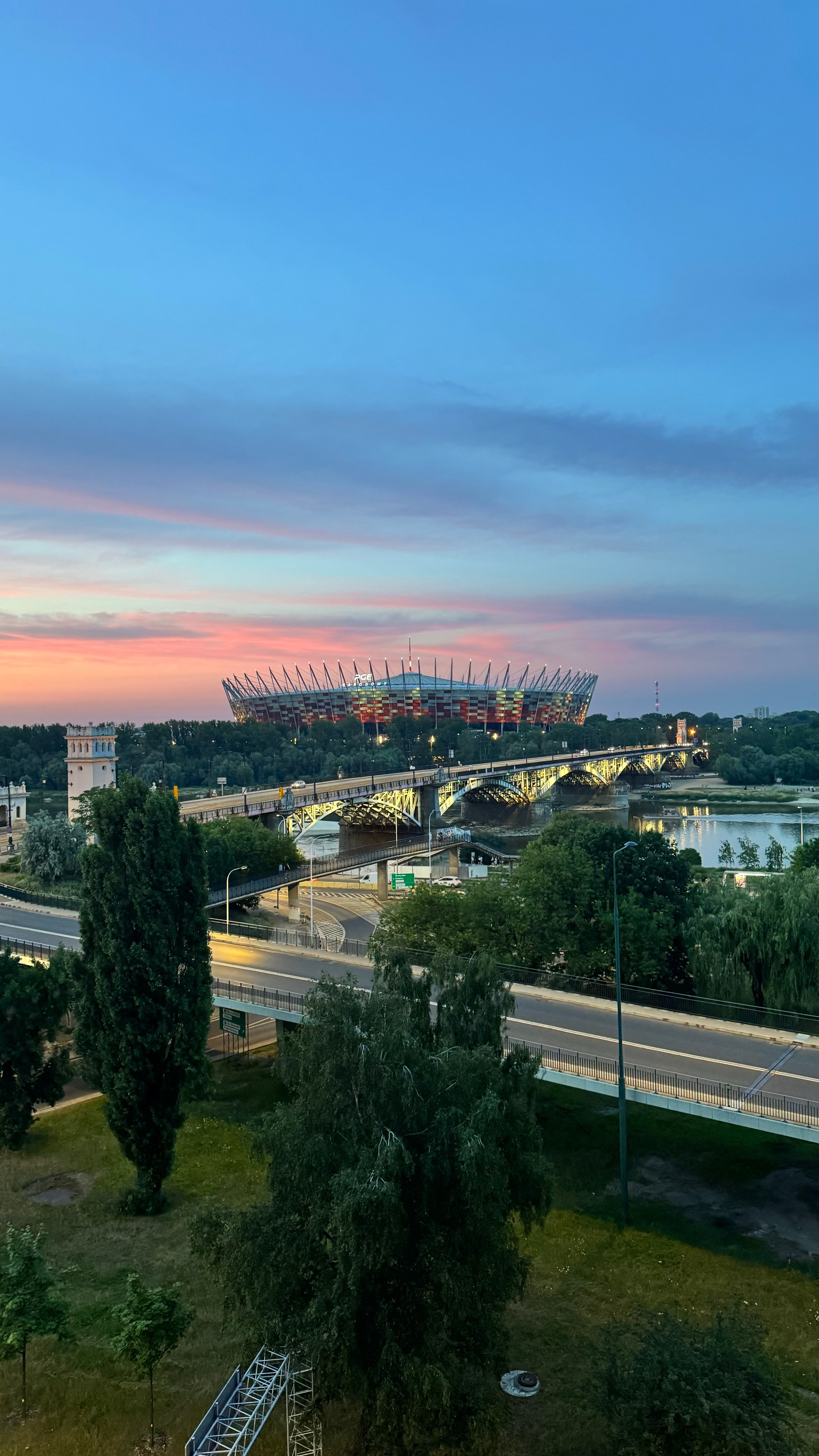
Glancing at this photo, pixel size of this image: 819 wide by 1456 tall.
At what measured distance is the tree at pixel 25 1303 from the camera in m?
14.2

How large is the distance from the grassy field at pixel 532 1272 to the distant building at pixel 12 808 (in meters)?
62.0

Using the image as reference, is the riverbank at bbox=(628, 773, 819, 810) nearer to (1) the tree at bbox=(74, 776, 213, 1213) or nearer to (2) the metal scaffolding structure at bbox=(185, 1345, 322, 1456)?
(1) the tree at bbox=(74, 776, 213, 1213)

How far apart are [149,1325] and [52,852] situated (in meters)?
44.4

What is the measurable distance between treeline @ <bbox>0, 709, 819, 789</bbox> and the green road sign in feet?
257

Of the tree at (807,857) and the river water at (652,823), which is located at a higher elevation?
the tree at (807,857)

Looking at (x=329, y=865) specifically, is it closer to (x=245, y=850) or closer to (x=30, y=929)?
(x=245, y=850)

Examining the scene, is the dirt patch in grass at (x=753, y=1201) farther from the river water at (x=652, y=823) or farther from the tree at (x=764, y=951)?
the river water at (x=652, y=823)

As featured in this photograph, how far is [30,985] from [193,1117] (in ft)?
20.2

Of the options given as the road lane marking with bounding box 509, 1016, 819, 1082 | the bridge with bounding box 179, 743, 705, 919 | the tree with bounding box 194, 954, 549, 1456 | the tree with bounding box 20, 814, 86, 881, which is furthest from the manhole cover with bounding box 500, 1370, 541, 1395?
the tree with bounding box 20, 814, 86, 881

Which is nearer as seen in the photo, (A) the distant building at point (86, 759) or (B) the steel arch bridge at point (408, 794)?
(B) the steel arch bridge at point (408, 794)

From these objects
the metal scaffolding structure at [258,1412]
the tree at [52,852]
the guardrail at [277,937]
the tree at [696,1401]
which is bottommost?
the metal scaffolding structure at [258,1412]

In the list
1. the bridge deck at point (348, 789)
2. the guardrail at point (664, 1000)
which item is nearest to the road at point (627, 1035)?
the guardrail at point (664, 1000)

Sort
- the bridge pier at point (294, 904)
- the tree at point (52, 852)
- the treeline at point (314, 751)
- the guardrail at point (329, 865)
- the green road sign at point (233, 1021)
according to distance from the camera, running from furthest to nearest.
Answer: the treeline at point (314, 751)
the bridge pier at point (294, 904)
the tree at point (52, 852)
the guardrail at point (329, 865)
the green road sign at point (233, 1021)

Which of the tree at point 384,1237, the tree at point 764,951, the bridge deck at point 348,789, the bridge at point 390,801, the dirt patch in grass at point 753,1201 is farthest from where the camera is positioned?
the bridge deck at point 348,789
